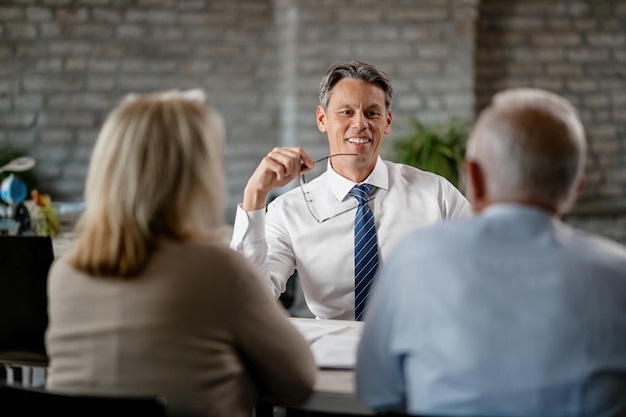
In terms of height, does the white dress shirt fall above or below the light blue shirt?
below

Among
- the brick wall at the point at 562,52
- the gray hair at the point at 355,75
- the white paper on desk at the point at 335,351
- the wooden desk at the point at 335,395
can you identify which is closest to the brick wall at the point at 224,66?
the brick wall at the point at 562,52

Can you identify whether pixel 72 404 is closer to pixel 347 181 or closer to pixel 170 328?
pixel 170 328

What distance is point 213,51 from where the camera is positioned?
6.44 metres

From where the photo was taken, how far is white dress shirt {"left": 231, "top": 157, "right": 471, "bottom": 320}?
2.59 m

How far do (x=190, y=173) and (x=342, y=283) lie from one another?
1267mm

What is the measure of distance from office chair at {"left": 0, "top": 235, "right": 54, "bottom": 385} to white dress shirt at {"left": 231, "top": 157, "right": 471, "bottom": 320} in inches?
31.4

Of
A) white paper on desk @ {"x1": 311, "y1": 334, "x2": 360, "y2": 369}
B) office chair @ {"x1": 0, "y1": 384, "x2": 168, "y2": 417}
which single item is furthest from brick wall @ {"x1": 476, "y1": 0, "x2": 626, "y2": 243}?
office chair @ {"x1": 0, "y1": 384, "x2": 168, "y2": 417}

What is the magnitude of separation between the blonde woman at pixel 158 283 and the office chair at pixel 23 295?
1428 mm

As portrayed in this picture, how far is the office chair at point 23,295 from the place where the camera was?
9.07ft

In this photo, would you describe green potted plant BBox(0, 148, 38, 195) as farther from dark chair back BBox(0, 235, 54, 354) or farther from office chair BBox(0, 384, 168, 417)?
office chair BBox(0, 384, 168, 417)

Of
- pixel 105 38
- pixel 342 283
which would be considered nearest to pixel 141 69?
pixel 105 38

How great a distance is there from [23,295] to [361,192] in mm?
1204

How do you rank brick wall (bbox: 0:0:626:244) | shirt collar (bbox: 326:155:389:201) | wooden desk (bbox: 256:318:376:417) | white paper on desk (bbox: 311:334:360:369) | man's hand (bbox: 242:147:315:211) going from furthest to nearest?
brick wall (bbox: 0:0:626:244) < shirt collar (bbox: 326:155:389:201) < man's hand (bbox: 242:147:315:211) < white paper on desk (bbox: 311:334:360:369) < wooden desk (bbox: 256:318:376:417)

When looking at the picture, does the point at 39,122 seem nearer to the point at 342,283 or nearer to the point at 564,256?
the point at 342,283
